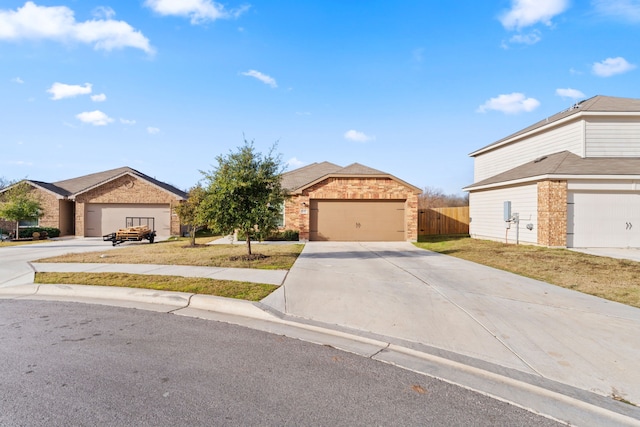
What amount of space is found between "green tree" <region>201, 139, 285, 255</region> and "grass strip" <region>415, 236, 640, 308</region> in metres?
7.22

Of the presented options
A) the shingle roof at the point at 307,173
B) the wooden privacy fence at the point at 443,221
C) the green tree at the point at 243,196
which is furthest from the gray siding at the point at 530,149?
the green tree at the point at 243,196

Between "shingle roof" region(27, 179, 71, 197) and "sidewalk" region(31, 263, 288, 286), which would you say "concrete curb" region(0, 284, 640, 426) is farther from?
"shingle roof" region(27, 179, 71, 197)

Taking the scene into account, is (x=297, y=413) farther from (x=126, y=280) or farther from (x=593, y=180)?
(x=593, y=180)

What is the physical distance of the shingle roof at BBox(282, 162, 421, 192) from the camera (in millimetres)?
19188

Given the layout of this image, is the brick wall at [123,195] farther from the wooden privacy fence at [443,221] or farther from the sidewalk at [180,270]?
the wooden privacy fence at [443,221]

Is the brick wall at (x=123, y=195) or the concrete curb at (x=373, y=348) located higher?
the brick wall at (x=123, y=195)

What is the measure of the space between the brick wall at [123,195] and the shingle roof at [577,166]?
69.8 feet

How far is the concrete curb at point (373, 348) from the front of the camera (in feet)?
10.1

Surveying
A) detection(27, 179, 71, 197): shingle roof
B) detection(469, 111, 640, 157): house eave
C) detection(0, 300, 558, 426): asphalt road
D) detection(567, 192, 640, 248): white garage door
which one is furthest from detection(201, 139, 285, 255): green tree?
detection(27, 179, 71, 197): shingle roof

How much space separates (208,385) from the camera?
11.2 ft

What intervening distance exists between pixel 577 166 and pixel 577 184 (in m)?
1.07

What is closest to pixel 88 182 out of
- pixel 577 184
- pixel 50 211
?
pixel 50 211

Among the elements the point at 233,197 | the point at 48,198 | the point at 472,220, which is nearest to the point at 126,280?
the point at 233,197

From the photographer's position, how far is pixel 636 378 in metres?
3.57
